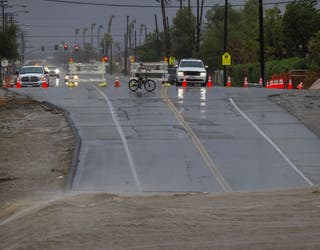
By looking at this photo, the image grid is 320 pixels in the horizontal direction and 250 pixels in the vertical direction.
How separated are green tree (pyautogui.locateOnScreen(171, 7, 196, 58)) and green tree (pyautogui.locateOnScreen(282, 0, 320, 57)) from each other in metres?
43.4

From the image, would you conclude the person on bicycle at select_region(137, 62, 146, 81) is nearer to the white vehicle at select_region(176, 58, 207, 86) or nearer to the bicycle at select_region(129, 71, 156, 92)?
the bicycle at select_region(129, 71, 156, 92)

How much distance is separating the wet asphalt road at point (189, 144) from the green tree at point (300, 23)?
27.2 m

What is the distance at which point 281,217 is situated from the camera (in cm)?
1188

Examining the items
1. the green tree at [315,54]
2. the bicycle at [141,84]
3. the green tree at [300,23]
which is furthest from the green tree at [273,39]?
the bicycle at [141,84]

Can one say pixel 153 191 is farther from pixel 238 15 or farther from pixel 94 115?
pixel 238 15

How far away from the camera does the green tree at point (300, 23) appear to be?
6662 cm

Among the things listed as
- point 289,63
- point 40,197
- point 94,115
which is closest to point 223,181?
point 40,197

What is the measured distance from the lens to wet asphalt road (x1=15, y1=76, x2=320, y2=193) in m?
21.5

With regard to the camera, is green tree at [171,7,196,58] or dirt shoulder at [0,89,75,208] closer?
dirt shoulder at [0,89,75,208]

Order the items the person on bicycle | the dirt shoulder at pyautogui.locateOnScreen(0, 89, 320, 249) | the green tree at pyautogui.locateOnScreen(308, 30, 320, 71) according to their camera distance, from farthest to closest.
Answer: the green tree at pyautogui.locateOnScreen(308, 30, 320, 71) → the person on bicycle → the dirt shoulder at pyautogui.locateOnScreen(0, 89, 320, 249)

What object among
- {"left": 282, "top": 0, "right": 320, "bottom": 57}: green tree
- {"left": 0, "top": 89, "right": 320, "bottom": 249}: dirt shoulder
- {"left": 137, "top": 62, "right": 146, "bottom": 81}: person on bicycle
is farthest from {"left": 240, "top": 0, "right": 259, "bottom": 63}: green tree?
{"left": 0, "top": 89, "right": 320, "bottom": 249}: dirt shoulder

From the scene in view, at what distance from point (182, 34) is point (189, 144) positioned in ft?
316

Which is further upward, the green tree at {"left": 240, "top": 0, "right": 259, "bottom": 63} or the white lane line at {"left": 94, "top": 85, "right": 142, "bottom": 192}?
the green tree at {"left": 240, "top": 0, "right": 259, "bottom": 63}

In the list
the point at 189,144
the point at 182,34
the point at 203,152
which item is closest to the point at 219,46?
the point at 182,34
